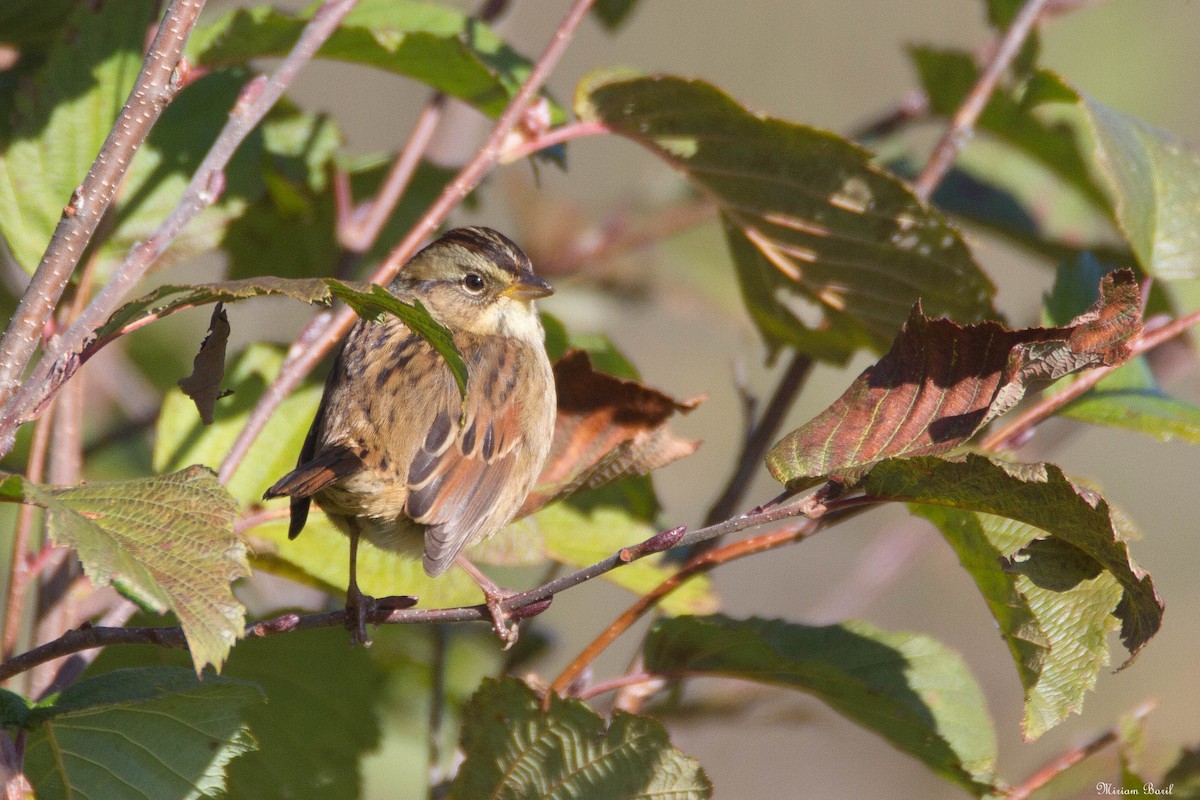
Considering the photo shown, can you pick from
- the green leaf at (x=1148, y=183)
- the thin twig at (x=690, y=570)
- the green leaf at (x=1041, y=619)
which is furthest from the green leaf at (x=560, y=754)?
the green leaf at (x=1148, y=183)

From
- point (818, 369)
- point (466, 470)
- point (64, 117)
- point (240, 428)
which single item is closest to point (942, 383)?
point (466, 470)

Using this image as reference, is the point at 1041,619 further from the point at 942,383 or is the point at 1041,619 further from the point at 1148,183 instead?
the point at 1148,183

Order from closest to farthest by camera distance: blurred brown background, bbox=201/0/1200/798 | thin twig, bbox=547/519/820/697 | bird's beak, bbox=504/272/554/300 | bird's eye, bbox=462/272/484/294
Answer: thin twig, bbox=547/519/820/697, bird's beak, bbox=504/272/554/300, bird's eye, bbox=462/272/484/294, blurred brown background, bbox=201/0/1200/798

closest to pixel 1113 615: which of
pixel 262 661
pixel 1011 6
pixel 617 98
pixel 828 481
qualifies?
pixel 828 481

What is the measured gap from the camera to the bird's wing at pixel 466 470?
2.29 meters

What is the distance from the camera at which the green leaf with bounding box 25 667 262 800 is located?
1674 millimetres

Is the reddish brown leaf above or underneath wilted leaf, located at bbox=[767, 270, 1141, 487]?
above

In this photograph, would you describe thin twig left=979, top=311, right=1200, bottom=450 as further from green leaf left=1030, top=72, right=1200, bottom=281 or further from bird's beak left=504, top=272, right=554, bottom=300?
bird's beak left=504, top=272, right=554, bottom=300

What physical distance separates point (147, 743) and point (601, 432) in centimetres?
101

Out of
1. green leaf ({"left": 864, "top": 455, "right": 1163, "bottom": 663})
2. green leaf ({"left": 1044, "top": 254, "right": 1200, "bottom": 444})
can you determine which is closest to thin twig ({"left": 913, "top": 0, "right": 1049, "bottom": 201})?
green leaf ({"left": 1044, "top": 254, "right": 1200, "bottom": 444})

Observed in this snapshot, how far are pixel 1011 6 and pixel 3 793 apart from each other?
8.78 feet

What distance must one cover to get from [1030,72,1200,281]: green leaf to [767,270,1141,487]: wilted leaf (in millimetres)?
689

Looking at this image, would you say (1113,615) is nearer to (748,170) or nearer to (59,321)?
(748,170)

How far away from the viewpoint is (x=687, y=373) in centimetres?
586
